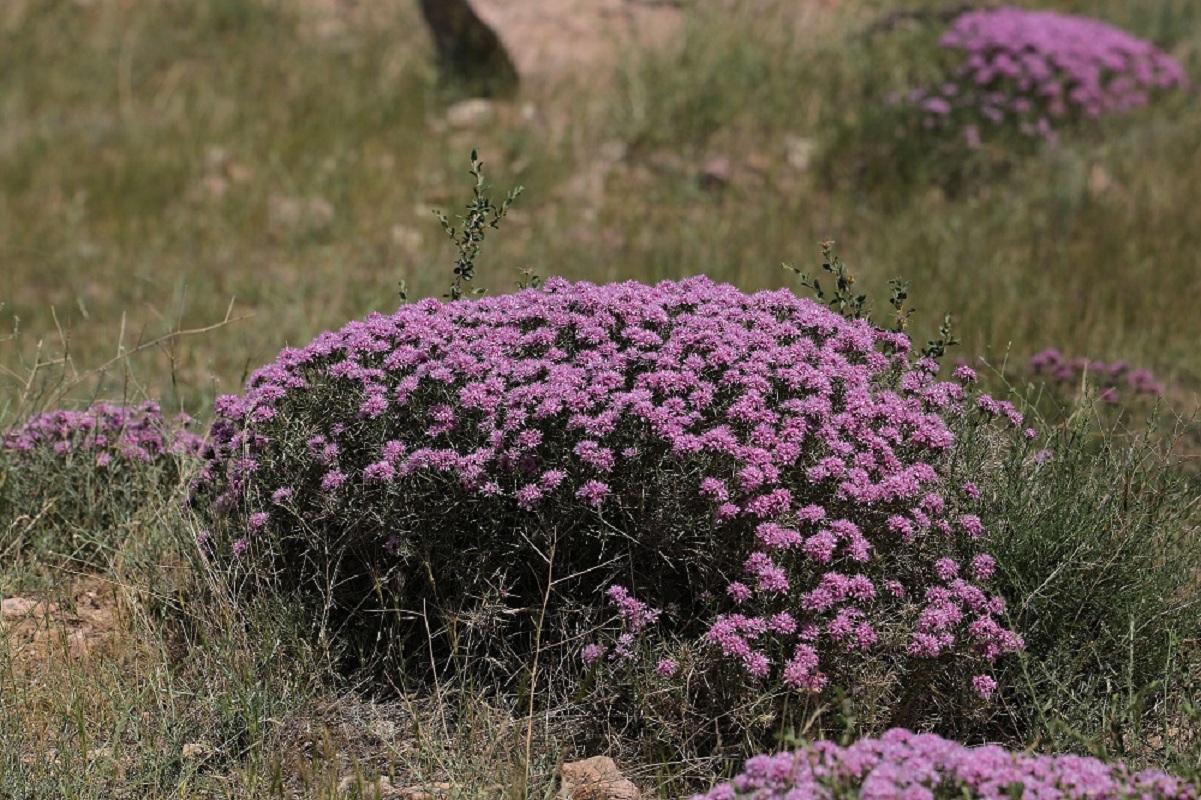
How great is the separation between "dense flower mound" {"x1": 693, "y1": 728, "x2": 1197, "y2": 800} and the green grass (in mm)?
374

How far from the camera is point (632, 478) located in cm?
344

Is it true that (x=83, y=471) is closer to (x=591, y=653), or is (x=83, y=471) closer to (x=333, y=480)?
(x=333, y=480)

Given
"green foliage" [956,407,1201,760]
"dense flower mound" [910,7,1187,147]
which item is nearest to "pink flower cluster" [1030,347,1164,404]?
"green foliage" [956,407,1201,760]

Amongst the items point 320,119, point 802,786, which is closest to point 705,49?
point 320,119

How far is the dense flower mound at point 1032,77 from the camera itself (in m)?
8.36

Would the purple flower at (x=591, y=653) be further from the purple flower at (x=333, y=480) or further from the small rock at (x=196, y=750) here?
the small rock at (x=196, y=750)

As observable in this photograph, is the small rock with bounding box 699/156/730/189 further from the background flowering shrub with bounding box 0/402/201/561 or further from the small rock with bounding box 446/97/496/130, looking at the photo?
the background flowering shrub with bounding box 0/402/201/561

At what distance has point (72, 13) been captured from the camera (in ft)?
36.6

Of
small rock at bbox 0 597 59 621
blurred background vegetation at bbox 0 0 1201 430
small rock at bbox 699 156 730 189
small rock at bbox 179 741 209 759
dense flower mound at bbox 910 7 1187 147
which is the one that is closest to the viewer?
small rock at bbox 179 741 209 759

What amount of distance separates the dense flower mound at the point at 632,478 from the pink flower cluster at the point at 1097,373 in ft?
7.21

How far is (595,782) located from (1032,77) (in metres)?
6.43

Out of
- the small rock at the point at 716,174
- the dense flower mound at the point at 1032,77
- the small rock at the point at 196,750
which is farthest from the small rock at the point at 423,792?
the dense flower mound at the point at 1032,77

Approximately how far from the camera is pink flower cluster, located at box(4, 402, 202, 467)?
4.59 m

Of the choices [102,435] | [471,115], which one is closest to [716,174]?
[471,115]
